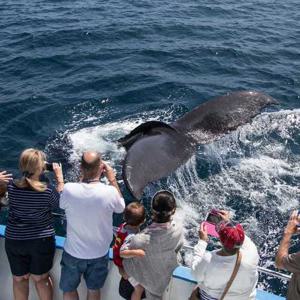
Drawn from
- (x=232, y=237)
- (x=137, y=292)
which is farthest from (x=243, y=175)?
(x=232, y=237)

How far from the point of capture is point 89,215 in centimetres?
500

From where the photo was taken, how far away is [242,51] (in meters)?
18.8

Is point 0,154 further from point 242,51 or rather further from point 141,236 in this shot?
point 242,51

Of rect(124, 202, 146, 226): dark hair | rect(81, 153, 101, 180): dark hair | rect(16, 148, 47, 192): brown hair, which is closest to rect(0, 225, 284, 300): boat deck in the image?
rect(124, 202, 146, 226): dark hair

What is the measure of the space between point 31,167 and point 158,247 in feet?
5.22

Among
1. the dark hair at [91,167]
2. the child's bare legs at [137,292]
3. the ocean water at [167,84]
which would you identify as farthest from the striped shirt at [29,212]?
the ocean water at [167,84]

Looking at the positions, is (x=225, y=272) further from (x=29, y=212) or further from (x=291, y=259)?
(x=29, y=212)

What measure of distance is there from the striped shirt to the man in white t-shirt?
0.73ft

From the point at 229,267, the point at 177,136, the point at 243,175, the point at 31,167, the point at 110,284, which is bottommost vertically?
the point at 243,175

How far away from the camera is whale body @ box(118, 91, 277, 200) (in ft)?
21.6

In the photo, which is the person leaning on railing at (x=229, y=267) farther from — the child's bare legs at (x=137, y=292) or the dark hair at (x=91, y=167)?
the dark hair at (x=91, y=167)

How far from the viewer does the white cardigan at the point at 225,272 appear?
4.39 metres

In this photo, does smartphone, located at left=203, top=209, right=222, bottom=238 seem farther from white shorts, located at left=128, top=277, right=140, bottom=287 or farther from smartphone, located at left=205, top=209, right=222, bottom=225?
white shorts, located at left=128, top=277, right=140, bottom=287

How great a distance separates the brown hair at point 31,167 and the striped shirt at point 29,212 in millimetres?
67
